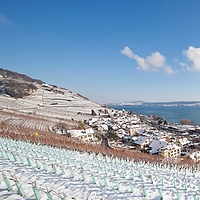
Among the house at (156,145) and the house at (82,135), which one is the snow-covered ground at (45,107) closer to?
the house at (82,135)

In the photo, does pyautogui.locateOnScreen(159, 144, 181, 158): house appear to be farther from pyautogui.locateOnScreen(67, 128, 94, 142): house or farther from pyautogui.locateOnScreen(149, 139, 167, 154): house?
pyautogui.locateOnScreen(67, 128, 94, 142): house

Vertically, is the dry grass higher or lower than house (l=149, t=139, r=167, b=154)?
higher

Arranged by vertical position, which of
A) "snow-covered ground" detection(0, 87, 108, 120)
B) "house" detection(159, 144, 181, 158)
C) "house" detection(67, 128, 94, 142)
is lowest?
"house" detection(159, 144, 181, 158)

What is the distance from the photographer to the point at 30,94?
82438 millimetres

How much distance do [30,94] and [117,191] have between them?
272ft

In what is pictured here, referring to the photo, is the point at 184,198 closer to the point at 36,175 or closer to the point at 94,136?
the point at 36,175

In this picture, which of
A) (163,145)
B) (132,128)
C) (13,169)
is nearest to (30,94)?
(132,128)

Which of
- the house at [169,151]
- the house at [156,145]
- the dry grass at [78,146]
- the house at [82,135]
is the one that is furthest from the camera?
the house at [82,135]

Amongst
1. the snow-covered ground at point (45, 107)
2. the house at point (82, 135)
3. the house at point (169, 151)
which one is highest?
the snow-covered ground at point (45, 107)

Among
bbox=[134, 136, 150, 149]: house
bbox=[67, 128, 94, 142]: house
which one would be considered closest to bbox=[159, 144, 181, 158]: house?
bbox=[134, 136, 150, 149]: house

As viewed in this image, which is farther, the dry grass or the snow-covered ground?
the snow-covered ground

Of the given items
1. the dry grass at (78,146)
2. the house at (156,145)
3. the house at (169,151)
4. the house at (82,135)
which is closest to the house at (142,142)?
the house at (156,145)

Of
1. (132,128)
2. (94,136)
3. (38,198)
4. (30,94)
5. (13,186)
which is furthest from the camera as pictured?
(30,94)

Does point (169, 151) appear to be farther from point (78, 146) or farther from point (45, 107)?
point (45, 107)
